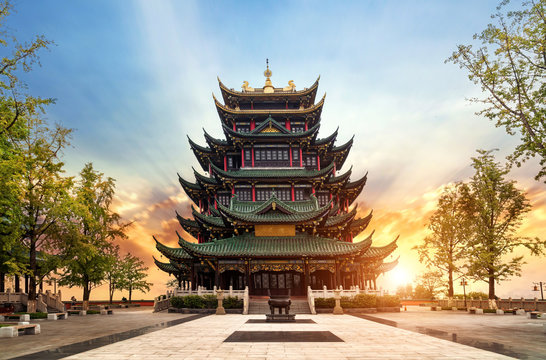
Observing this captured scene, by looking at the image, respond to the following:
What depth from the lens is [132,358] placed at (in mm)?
8984

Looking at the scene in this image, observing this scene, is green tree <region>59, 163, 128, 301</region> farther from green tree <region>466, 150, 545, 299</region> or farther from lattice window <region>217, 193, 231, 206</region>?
green tree <region>466, 150, 545, 299</region>

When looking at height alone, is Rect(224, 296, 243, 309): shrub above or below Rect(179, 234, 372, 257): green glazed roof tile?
below

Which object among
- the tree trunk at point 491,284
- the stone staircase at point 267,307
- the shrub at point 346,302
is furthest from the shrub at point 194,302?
the tree trunk at point 491,284

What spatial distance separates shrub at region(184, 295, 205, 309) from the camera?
27038 millimetres

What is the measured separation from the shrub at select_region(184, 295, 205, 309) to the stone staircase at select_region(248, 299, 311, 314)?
138 inches

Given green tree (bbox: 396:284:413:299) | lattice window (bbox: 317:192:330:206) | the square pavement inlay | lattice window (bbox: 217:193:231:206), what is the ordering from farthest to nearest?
green tree (bbox: 396:284:413:299)
lattice window (bbox: 317:192:330:206)
lattice window (bbox: 217:193:231:206)
the square pavement inlay


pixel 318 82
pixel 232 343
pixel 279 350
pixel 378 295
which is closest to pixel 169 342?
pixel 232 343

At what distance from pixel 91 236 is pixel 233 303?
1419cm

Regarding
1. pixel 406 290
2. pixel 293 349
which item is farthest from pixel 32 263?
pixel 406 290

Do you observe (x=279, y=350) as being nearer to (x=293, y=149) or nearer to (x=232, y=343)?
(x=232, y=343)

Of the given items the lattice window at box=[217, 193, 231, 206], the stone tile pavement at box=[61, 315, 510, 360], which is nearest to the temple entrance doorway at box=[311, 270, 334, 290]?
the lattice window at box=[217, 193, 231, 206]

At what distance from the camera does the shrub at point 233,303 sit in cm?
2631

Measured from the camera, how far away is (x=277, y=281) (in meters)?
30.9

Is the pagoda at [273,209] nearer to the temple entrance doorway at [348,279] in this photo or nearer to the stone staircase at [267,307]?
the temple entrance doorway at [348,279]
